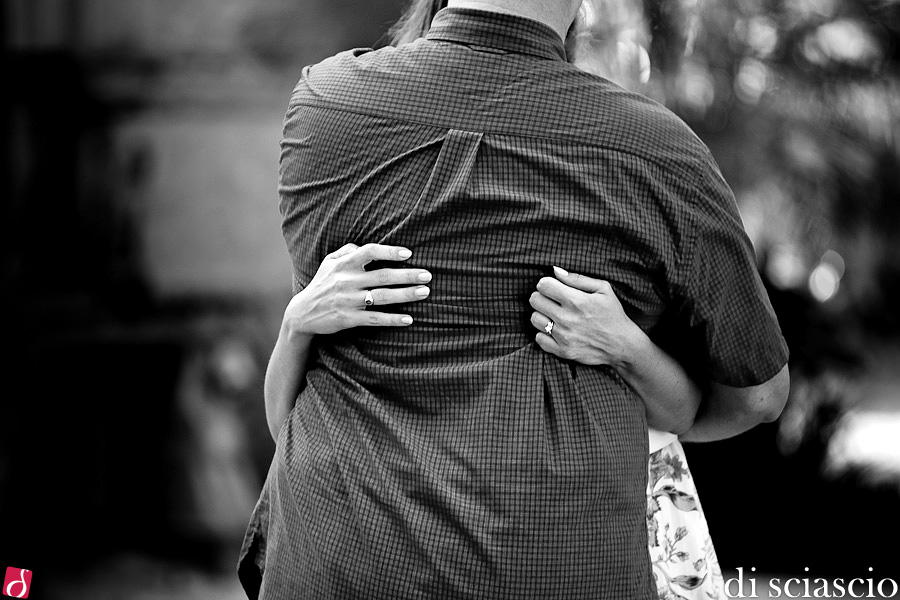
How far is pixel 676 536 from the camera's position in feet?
4.83

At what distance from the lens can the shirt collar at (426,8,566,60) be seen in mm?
1147

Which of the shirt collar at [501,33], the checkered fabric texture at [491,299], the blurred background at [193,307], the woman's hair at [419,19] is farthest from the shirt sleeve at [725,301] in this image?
the blurred background at [193,307]

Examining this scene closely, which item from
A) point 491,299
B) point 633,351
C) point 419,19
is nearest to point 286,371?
point 491,299

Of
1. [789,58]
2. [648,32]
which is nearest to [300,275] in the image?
[648,32]

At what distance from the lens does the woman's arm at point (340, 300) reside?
113cm

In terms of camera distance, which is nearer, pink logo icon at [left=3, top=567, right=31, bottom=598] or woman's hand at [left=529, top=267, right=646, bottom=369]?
woman's hand at [left=529, top=267, right=646, bottom=369]

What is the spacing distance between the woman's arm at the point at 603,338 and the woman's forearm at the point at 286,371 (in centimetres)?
35

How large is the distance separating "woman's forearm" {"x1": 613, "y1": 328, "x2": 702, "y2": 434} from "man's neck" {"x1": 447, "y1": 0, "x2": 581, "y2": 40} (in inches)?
16.4

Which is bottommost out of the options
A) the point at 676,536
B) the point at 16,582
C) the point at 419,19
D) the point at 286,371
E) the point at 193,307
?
the point at 16,582

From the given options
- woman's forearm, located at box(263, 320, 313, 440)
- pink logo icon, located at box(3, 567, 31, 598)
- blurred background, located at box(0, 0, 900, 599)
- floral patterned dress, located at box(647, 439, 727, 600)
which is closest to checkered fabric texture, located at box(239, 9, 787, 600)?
woman's forearm, located at box(263, 320, 313, 440)

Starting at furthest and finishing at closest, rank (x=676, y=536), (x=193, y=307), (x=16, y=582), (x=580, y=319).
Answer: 1. (x=193, y=307)
2. (x=16, y=582)
3. (x=676, y=536)
4. (x=580, y=319)

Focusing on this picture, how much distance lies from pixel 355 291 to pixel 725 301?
18.3 inches

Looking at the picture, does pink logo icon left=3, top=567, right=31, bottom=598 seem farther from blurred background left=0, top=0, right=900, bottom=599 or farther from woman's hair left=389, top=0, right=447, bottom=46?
woman's hair left=389, top=0, right=447, bottom=46

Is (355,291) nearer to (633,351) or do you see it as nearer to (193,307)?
(633,351)
